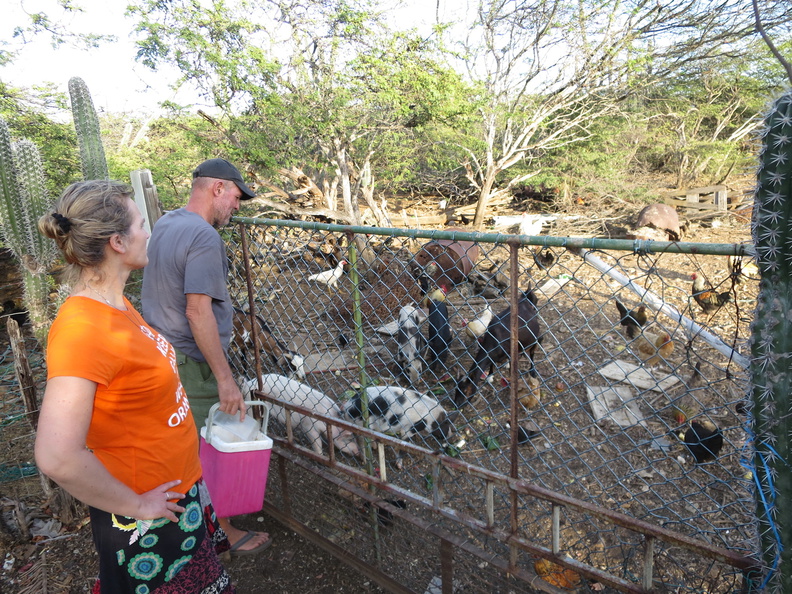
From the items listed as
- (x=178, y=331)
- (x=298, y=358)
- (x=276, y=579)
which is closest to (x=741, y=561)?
(x=276, y=579)

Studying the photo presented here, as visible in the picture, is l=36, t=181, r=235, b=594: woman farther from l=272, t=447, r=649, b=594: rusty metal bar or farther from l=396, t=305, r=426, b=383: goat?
l=396, t=305, r=426, b=383: goat

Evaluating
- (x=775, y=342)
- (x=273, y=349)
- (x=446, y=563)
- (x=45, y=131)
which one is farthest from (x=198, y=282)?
(x=45, y=131)

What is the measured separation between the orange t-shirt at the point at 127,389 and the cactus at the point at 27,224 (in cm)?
309

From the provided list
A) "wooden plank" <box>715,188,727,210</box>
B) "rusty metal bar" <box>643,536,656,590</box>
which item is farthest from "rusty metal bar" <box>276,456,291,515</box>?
"wooden plank" <box>715,188,727,210</box>

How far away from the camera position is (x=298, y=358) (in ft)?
16.3

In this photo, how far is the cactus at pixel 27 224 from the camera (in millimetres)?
3918

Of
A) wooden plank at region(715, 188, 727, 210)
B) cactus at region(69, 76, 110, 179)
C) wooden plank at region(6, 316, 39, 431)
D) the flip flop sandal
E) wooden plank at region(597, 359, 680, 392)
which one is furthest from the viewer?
wooden plank at region(715, 188, 727, 210)

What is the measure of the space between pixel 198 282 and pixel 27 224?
287 cm

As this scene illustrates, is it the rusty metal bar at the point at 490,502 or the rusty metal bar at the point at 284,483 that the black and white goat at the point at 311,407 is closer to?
the rusty metal bar at the point at 284,483

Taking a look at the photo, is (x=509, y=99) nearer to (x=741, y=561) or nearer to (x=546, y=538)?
(x=546, y=538)

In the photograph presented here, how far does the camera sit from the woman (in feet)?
4.11

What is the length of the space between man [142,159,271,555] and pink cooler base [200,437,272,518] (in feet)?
0.81

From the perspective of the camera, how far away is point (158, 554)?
1.56m

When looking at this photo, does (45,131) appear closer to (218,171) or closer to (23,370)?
(23,370)
